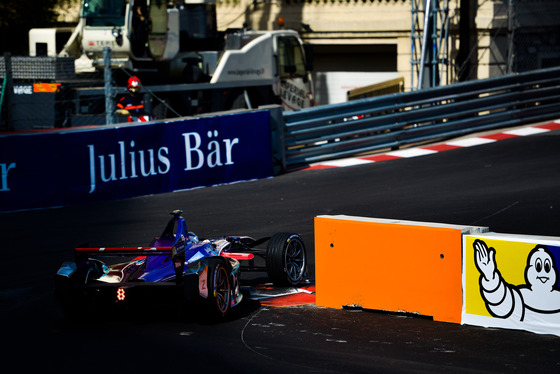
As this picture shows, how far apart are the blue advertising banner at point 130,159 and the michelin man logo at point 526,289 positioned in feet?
26.7

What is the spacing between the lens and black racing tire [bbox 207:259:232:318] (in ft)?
24.5

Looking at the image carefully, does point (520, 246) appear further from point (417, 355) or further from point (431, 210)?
point (431, 210)

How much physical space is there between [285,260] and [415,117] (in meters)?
10.2

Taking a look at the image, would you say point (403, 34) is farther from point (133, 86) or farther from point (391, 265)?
point (391, 265)

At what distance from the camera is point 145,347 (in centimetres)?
698

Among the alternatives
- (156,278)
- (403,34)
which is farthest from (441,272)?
(403,34)

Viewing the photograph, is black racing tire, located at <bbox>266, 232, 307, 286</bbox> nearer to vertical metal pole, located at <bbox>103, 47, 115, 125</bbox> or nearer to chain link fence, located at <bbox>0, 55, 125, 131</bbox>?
vertical metal pole, located at <bbox>103, 47, 115, 125</bbox>

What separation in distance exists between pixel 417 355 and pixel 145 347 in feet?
6.68

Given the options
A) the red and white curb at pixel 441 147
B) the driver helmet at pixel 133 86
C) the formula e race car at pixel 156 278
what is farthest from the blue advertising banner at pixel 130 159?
the formula e race car at pixel 156 278

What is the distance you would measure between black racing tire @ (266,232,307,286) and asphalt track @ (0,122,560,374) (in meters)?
0.49

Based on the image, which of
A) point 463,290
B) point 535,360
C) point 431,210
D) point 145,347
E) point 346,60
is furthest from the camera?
point 346,60

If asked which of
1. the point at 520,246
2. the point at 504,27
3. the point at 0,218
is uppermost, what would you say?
the point at 504,27

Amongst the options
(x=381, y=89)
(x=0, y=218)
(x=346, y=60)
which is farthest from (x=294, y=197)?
(x=346, y=60)

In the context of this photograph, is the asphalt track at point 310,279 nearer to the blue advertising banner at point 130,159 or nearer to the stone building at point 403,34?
the blue advertising banner at point 130,159
